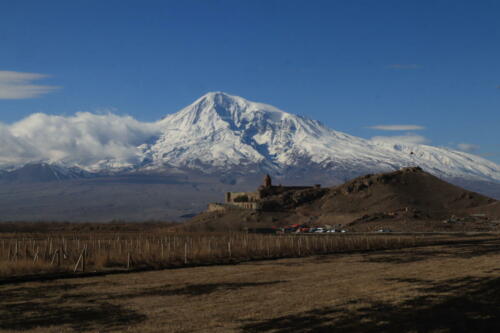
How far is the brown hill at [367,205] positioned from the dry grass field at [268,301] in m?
64.3

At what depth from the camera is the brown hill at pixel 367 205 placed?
100562 mm

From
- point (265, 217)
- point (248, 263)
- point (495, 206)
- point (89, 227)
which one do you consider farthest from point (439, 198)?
point (248, 263)

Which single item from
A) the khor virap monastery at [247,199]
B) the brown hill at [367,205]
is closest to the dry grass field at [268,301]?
the brown hill at [367,205]

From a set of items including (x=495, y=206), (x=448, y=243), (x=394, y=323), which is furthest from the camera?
(x=495, y=206)

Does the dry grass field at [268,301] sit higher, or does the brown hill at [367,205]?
the brown hill at [367,205]

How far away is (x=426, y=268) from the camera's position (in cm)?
3366

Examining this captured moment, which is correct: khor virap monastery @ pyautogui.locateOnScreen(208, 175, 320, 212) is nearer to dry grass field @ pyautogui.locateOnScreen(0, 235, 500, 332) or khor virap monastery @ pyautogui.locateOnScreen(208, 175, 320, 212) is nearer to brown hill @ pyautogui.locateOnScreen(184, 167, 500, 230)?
brown hill @ pyautogui.locateOnScreen(184, 167, 500, 230)

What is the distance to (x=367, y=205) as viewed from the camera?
110 meters

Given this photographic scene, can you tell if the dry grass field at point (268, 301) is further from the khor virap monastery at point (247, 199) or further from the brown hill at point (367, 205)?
the khor virap monastery at point (247, 199)

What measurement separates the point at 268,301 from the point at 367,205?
8986 cm

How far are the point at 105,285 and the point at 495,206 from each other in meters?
90.5

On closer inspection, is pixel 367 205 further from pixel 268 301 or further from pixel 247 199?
pixel 268 301

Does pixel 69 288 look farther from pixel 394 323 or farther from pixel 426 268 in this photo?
pixel 426 268

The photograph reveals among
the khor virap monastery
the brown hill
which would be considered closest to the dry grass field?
the brown hill
